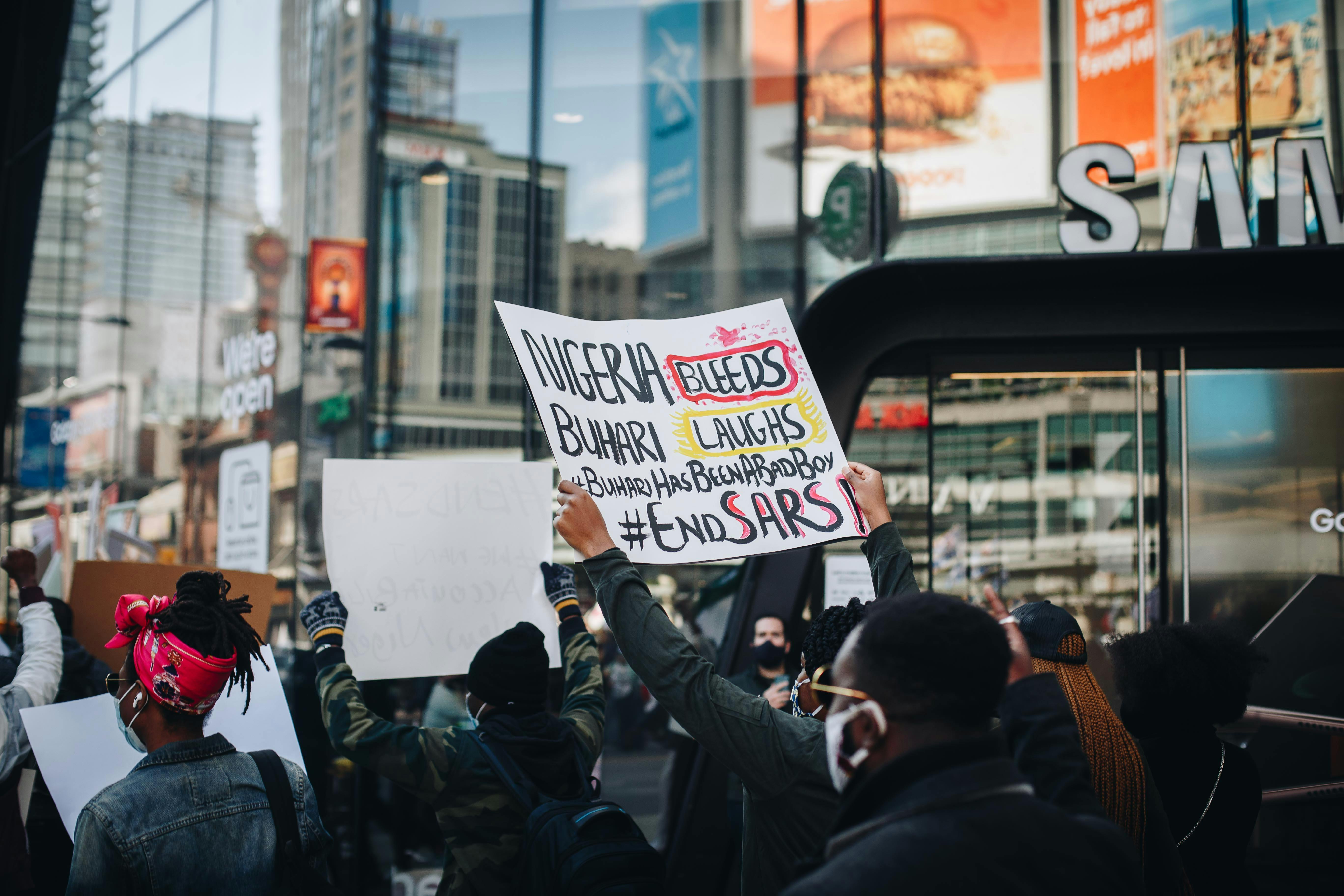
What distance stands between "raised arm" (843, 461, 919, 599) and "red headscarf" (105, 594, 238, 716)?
168 centimetres

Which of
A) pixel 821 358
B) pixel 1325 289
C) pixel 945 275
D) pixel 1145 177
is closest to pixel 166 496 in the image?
pixel 821 358

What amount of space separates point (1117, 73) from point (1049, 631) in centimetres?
540

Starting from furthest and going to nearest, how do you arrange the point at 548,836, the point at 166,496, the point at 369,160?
the point at 166,496 → the point at 369,160 → the point at 548,836

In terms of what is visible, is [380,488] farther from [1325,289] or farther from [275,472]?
[275,472]

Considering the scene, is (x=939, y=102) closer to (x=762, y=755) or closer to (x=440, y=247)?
(x=440, y=247)

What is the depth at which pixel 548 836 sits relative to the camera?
2.89 m

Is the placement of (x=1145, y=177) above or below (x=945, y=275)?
above

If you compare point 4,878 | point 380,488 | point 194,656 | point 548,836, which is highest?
point 380,488

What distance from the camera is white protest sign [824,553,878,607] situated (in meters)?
6.93

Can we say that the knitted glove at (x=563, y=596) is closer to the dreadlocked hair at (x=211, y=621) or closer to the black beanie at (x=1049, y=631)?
the dreadlocked hair at (x=211, y=621)

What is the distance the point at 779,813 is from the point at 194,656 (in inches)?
56.3

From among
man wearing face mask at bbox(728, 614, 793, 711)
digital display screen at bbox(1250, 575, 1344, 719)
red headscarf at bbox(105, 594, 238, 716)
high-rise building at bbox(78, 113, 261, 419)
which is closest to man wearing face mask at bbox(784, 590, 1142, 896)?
red headscarf at bbox(105, 594, 238, 716)

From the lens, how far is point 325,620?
3.54m

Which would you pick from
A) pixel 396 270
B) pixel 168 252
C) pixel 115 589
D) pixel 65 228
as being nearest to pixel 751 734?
pixel 115 589
